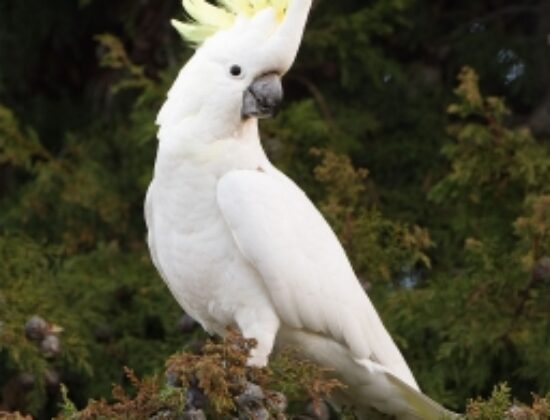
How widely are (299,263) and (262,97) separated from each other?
0.42 metres

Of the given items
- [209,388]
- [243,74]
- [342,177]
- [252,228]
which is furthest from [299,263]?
[342,177]

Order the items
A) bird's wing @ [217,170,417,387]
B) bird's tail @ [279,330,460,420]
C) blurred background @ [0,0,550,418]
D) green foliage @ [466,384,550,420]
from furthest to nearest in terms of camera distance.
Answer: blurred background @ [0,0,550,418]
bird's tail @ [279,330,460,420]
bird's wing @ [217,170,417,387]
green foliage @ [466,384,550,420]

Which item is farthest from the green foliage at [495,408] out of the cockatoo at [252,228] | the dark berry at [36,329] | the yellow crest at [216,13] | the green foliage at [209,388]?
the dark berry at [36,329]

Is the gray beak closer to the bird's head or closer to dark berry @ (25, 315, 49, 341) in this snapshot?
the bird's head

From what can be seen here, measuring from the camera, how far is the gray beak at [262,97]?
211 inches

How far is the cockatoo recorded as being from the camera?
534 centimetres

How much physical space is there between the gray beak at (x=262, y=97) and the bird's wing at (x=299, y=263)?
150 millimetres

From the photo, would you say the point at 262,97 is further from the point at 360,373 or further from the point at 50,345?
the point at 50,345

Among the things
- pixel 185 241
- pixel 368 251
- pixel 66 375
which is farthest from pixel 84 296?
pixel 185 241

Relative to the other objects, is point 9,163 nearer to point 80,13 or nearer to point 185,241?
point 80,13

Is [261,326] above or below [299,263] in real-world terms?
below

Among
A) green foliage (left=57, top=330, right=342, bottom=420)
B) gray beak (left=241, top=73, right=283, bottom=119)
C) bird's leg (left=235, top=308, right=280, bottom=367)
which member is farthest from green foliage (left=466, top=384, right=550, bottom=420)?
gray beak (left=241, top=73, right=283, bottom=119)

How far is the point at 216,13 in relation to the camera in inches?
219

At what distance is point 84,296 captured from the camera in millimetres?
6766
